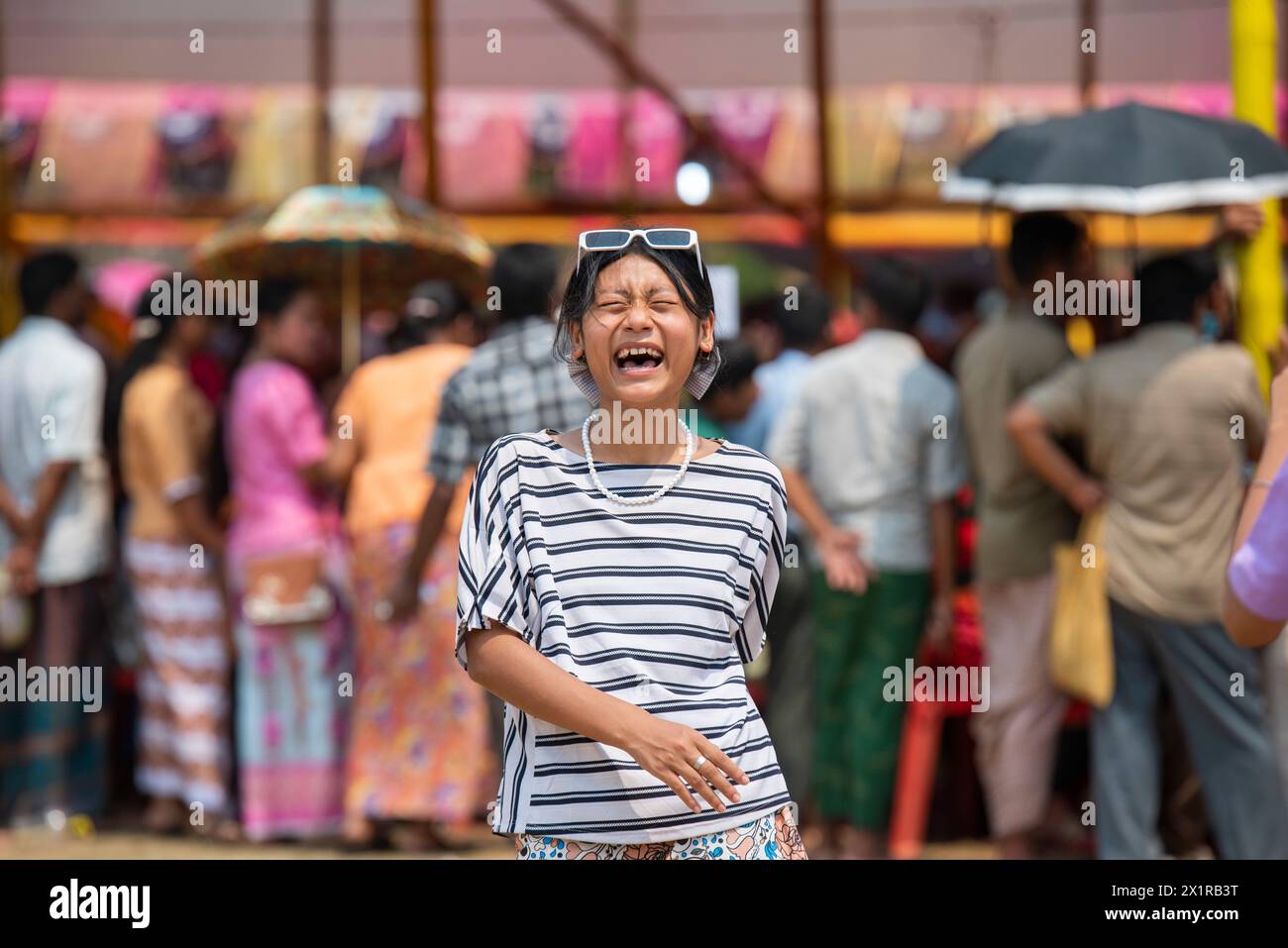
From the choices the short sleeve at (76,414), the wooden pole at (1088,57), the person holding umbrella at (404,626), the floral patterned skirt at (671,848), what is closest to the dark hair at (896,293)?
the person holding umbrella at (404,626)

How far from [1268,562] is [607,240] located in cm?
96

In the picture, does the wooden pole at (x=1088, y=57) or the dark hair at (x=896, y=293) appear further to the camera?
the wooden pole at (x=1088, y=57)

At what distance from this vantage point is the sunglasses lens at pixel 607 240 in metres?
2.52

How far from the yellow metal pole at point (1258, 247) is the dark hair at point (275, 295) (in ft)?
10.2

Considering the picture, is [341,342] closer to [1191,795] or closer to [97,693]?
[97,693]

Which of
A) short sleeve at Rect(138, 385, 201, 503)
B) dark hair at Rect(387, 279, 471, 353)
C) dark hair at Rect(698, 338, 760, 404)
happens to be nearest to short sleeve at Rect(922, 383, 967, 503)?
dark hair at Rect(698, 338, 760, 404)

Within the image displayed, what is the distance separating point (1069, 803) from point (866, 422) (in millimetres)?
1396

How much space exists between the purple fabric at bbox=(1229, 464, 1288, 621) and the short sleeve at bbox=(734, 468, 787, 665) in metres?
0.61

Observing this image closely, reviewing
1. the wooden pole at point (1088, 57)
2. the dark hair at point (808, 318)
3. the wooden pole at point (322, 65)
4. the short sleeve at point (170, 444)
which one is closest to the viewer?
the short sleeve at point (170, 444)

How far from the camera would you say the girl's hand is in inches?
90.9

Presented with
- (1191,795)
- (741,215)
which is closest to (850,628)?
(1191,795)

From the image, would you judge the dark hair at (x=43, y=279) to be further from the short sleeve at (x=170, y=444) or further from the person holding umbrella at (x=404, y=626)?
the person holding umbrella at (x=404, y=626)

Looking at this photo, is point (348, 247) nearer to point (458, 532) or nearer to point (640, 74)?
point (640, 74)
